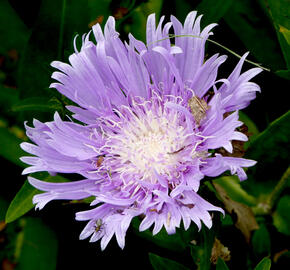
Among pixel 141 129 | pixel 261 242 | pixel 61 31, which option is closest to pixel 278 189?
pixel 261 242

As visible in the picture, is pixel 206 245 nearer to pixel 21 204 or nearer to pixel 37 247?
pixel 21 204

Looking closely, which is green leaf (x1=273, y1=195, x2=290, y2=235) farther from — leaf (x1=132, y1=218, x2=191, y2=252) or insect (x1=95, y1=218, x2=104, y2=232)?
insect (x1=95, y1=218, x2=104, y2=232)

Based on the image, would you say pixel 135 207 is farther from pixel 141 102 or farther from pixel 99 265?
pixel 99 265

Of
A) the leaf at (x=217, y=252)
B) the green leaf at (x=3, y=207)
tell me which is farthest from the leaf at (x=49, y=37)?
the leaf at (x=217, y=252)

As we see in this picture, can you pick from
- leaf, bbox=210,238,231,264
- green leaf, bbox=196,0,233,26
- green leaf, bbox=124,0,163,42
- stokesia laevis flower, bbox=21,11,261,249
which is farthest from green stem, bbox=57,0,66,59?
leaf, bbox=210,238,231,264

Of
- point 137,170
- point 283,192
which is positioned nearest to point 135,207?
point 137,170

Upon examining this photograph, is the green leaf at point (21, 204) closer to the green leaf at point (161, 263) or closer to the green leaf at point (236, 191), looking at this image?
the green leaf at point (161, 263)
